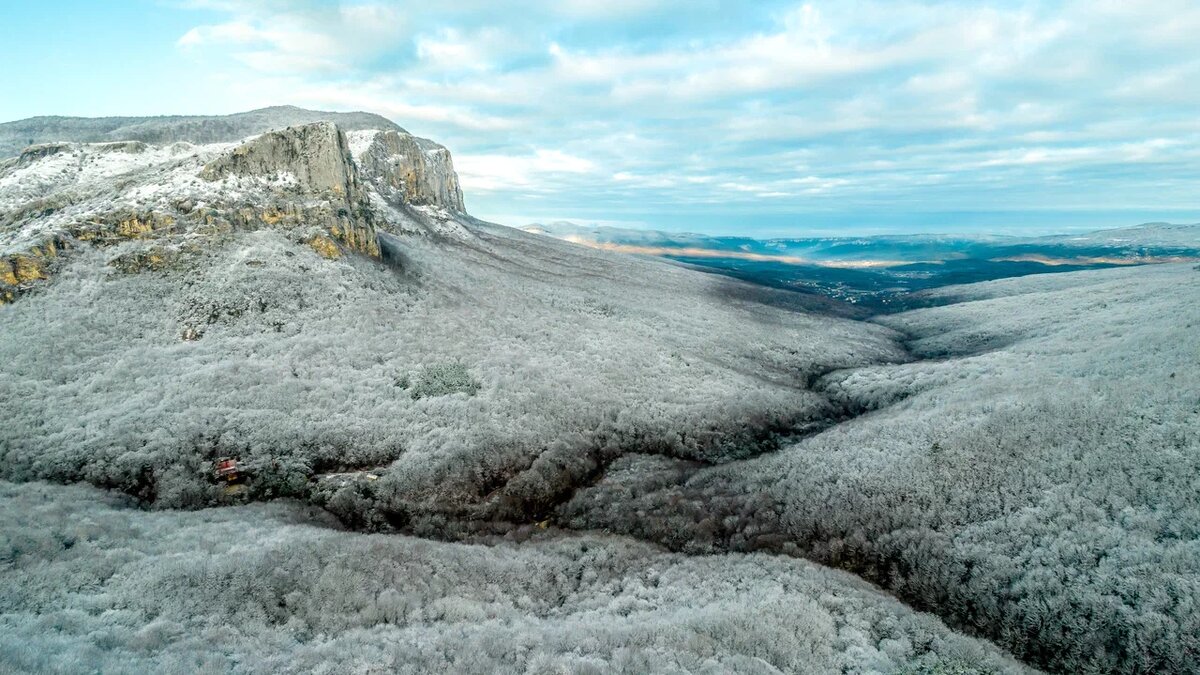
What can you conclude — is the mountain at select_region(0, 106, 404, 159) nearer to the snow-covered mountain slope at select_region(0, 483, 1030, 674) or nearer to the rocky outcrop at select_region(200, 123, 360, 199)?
the rocky outcrop at select_region(200, 123, 360, 199)

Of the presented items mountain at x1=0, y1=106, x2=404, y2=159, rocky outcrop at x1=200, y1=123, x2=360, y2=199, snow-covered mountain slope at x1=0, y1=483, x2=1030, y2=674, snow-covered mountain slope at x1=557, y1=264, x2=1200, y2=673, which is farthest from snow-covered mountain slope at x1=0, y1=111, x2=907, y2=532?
mountain at x1=0, y1=106, x2=404, y2=159

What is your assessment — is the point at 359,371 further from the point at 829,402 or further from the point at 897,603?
the point at 829,402

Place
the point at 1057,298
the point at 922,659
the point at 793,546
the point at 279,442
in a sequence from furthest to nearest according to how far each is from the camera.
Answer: the point at 1057,298, the point at 279,442, the point at 793,546, the point at 922,659

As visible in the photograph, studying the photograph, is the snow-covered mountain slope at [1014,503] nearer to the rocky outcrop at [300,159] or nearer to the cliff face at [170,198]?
the cliff face at [170,198]

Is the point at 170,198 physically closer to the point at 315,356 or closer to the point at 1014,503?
the point at 315,356

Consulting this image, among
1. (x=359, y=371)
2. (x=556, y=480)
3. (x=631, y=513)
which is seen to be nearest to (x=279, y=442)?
(x=359, y=371)

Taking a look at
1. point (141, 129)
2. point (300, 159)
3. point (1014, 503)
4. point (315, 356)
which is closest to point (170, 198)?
point (300, 159)
